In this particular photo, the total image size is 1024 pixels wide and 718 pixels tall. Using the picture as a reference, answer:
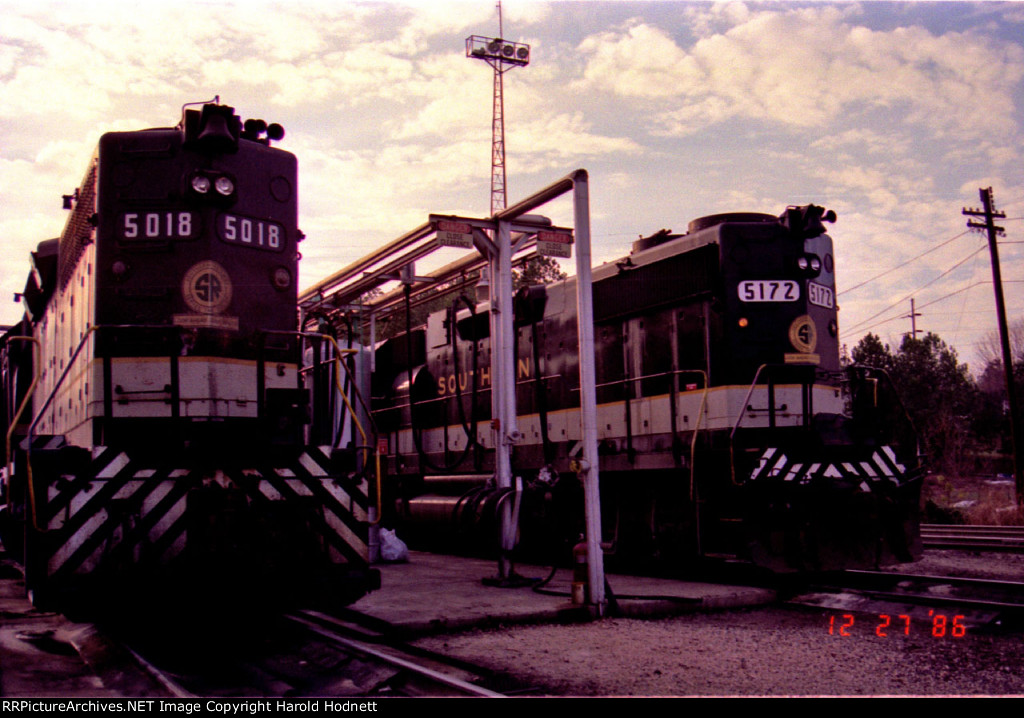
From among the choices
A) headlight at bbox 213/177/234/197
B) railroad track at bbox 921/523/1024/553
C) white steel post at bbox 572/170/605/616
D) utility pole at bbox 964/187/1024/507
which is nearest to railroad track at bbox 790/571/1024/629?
white steel post at bbox 572/170/605/616

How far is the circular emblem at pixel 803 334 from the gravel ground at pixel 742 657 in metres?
2.84

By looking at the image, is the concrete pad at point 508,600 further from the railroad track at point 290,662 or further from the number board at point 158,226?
the number board at point 158,226

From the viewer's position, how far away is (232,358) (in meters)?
6.71

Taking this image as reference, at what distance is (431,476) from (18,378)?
494 centimetres

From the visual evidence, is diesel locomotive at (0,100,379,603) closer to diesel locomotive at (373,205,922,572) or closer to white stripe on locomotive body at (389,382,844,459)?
diesel locomotive at (373,205,922,572)

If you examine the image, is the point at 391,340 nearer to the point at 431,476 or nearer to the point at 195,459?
the point at 431,476

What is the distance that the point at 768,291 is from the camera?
30.4 ft

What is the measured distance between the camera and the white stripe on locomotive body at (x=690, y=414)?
9.02m

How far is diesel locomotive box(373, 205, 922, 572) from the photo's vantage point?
340 inches

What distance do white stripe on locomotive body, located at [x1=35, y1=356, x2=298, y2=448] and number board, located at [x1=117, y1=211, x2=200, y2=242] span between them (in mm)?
931

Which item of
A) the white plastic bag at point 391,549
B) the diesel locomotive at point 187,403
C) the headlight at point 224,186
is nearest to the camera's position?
the diesel locomotive at point 187,403

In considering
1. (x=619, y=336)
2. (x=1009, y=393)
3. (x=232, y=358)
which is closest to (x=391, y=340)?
(x=619, y=336)

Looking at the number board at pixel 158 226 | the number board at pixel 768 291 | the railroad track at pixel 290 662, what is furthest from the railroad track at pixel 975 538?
the number board at pixel 158 226

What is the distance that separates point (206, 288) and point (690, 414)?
16.6 feet
